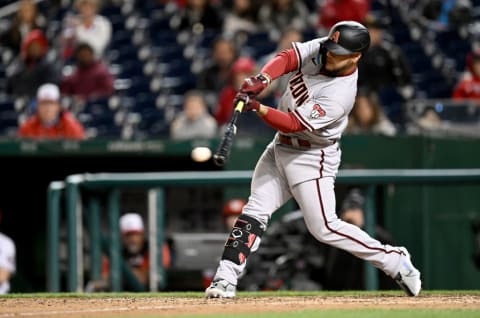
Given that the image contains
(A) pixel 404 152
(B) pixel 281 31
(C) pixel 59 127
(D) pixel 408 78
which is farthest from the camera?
(B) pixel 281 31

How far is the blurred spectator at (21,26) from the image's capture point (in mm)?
13367

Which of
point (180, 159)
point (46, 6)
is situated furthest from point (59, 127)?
point (46, 6)

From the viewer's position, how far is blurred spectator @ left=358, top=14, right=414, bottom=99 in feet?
35.7

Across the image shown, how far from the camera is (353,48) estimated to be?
6.49 meters

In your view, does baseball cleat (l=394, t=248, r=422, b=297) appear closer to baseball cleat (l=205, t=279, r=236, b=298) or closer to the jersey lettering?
baseball cleat (l=205, t=279, r=236, b=298)

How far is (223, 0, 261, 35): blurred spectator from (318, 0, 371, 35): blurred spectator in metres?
0.86

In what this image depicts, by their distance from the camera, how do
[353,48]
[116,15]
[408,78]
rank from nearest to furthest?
1. [353,48]
2. [408,78]
3. [116,15]

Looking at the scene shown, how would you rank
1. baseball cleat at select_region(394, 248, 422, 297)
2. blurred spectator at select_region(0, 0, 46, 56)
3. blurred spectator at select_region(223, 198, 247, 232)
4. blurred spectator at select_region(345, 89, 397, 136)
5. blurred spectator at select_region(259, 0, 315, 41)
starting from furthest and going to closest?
blurred spectator at select_region(0, 0, 46, 56)
blurred spectator at select_region(259, 0, 315, 41)
blurred spectator at select_region(345, 89, 397, 136)
blurred spectator at select_region(223, 198, 247, 232)
baseball cleat at select_region(394, 248, 422, 297)

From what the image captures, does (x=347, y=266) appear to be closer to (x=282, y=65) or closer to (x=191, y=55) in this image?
(x=282, y=65)

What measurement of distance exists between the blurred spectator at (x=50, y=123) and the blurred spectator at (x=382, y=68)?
8.41 feet

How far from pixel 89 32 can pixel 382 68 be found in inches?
Answer: 131

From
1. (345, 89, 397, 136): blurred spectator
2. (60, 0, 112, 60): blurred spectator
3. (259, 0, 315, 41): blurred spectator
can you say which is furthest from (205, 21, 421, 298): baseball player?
(60, 0, 112, 60): blurred spectator

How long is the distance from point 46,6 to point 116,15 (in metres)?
1.07

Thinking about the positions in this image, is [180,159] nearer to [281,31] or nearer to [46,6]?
[281,31]
